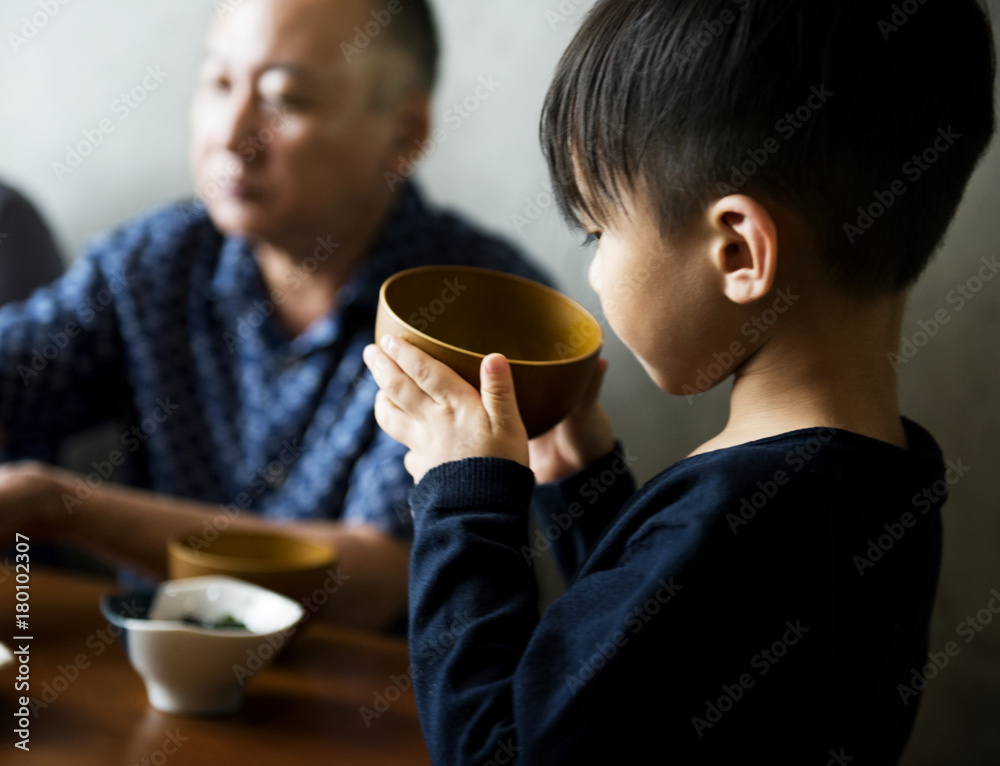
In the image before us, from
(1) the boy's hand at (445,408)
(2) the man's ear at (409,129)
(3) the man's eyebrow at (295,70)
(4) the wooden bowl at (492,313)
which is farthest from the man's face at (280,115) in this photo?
(1) the boy's hand at (445,408)

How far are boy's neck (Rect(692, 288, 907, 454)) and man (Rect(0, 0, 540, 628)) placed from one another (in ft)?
2.65

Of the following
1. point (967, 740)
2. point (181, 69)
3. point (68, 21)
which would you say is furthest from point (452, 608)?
point (68, 21)

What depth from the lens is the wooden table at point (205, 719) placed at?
2.52 ft

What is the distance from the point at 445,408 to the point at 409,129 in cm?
115

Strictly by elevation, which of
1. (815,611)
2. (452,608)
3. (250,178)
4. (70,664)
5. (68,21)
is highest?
(815,611)

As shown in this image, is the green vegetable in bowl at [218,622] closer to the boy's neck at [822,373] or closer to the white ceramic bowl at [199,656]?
the white ceramic bowl at [199,656]

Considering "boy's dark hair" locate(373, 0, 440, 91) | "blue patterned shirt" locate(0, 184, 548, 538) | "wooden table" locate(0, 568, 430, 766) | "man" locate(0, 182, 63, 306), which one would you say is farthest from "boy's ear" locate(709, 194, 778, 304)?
"man" locate(0, 182, 63, 306)

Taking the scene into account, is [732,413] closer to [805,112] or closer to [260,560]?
[805,112]

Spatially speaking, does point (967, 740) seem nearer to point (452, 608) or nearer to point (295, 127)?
point (452, 608)

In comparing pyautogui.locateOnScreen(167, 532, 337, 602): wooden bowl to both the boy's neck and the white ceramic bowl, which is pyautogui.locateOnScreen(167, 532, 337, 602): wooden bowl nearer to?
the white ceramic bowl

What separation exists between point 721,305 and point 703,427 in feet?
3.28

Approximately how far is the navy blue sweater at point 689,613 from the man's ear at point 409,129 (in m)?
1.15

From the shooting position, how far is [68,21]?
7.38 feet

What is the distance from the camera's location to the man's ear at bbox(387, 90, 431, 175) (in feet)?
5.65
